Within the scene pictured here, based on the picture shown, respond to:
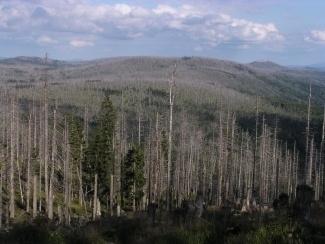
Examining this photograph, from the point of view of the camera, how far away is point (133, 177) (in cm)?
5375

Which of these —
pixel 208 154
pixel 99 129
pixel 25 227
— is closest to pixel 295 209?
pixel 25 227

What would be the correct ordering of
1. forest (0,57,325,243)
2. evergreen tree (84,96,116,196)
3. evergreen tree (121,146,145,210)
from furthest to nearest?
evergreen tree (84,96,116,196) < evergreen tree (121,146,145,210) < forest (0,57,325,243)

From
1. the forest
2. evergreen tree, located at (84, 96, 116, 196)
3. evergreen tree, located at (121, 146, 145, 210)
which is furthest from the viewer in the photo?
evergreen tree, located at (84, 96, 116, 196)

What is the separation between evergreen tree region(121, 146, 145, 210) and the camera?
2105 inches

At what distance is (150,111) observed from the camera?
181 meters

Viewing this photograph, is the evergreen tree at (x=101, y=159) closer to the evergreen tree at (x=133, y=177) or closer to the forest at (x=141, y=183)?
the forest at (x=141, y=183)

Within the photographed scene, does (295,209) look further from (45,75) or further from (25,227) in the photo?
(45,75)

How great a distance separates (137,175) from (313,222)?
43578 millimetres

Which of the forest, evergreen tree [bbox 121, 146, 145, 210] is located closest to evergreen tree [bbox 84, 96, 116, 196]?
the forest

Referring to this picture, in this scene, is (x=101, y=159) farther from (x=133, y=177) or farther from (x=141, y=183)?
(x=141, y=183)

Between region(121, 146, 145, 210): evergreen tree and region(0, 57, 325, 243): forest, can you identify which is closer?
region(0, 57, 325, 243): forest

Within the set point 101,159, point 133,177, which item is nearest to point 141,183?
point 133,177

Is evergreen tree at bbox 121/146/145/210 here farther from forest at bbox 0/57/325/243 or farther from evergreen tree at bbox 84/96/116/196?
evergreen tree at bbox 84/96/116/196

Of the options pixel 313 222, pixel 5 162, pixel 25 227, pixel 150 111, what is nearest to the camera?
pixel 313 222
